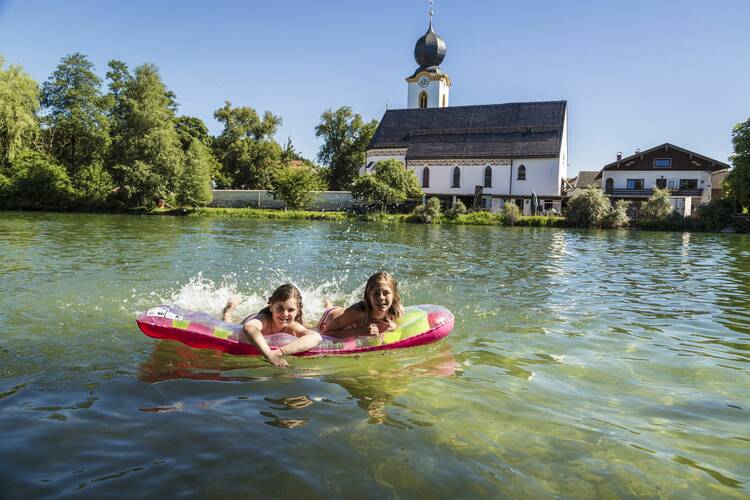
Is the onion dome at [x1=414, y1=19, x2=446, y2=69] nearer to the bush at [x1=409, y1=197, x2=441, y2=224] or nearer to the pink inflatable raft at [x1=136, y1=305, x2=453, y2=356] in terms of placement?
the bush at [x1=409, y1=197, x2=441, y2=224]

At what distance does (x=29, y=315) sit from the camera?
8391 millimetres

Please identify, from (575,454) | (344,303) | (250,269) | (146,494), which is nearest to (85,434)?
(146,494)

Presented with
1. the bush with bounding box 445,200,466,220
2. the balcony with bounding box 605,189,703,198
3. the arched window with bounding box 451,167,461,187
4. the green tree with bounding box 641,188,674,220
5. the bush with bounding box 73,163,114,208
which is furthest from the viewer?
the arched window with bounding box 451,167,461,187

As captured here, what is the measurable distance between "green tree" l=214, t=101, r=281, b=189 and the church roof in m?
15.0

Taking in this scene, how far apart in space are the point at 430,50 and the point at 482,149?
16.5 metres

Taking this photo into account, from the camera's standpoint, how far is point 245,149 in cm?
7338

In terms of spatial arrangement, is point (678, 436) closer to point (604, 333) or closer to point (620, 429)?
point (620, 429)

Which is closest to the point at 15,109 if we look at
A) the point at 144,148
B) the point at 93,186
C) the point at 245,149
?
the point at 93,186

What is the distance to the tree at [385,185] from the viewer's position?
5372cm

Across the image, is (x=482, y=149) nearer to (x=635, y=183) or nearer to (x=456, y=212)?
(x=456, y=212)

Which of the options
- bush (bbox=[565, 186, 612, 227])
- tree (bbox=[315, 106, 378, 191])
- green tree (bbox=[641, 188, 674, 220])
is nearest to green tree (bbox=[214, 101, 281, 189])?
tree (bbox=[315, 106, 378, 191])

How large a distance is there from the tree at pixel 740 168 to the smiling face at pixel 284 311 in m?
46.8

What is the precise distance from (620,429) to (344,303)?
6.66 meters

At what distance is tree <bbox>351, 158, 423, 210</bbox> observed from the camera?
176ft
